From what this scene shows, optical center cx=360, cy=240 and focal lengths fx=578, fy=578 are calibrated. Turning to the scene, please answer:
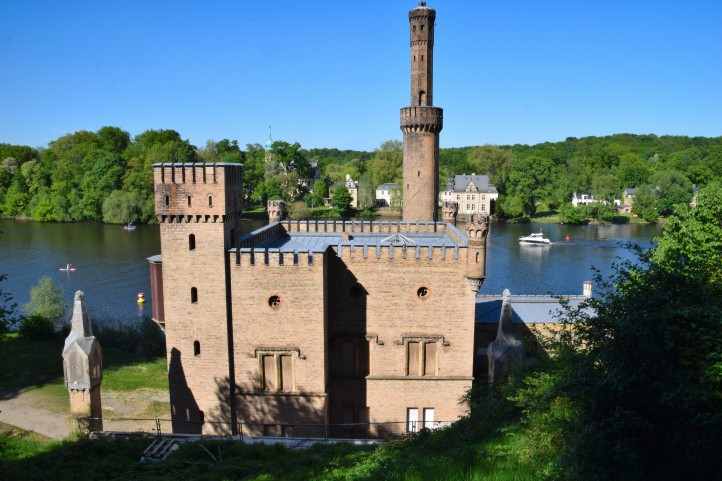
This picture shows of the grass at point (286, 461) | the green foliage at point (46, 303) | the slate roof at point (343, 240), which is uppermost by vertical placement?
the slate roof at point (343, 240)

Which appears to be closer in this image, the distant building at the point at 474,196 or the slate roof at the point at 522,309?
the slate roof at the point at 522,309

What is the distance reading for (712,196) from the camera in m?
25.4

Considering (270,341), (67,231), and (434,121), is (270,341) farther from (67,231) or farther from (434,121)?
(67,231)

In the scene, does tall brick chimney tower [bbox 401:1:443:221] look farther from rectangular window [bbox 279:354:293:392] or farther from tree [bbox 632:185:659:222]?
tree [bbox 632:185:659:222]

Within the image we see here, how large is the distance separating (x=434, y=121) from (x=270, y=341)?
63.7 feet

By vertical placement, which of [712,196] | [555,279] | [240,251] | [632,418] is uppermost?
[712,196]

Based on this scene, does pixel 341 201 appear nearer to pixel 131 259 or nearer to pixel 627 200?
pixel 131 259

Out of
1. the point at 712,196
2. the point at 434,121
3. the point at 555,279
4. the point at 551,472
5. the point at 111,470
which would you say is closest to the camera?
the point at 551,472

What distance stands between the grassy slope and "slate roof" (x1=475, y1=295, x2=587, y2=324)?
58.4ft

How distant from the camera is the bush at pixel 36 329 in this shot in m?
39.9

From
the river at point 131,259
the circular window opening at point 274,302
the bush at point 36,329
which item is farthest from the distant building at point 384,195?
the circular window opening at point 274,302

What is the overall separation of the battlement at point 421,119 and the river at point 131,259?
2232 cm

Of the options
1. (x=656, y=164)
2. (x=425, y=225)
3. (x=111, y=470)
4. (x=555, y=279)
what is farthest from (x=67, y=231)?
(x=656, y=164)

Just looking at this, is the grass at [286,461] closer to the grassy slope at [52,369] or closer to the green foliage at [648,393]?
the green foliage at [648,393]
